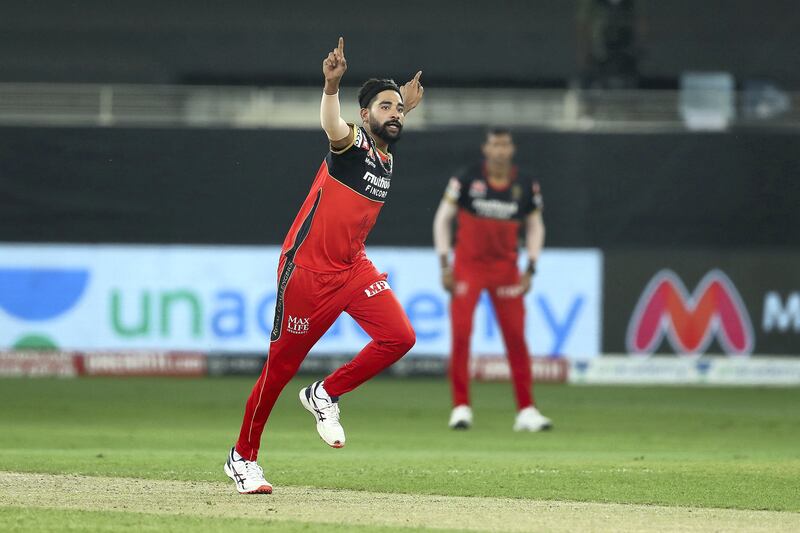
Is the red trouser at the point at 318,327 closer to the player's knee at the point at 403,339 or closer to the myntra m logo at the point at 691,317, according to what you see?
the player's knee at the point at 403,339

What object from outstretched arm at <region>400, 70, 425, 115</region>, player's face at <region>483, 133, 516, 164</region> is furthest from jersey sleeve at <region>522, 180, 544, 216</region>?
outstretched arm at <region>400, 70, 425, 115</region>

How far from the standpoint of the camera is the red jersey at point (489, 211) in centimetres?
1187

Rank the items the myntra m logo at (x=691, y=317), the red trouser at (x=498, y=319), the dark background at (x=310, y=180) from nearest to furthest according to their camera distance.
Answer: the red trouser at (x=498, y=319) → the myntra m logo at (x=691, y=317) → the dark background at (x=310, y=180)

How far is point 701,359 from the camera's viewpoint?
16516 millimetres

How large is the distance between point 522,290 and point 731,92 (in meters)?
12.0

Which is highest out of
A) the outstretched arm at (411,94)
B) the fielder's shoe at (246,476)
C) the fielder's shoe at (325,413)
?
the outstretched arm at (411,94)

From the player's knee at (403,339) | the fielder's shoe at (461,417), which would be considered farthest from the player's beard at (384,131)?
the fielder's shoe at (461,417)

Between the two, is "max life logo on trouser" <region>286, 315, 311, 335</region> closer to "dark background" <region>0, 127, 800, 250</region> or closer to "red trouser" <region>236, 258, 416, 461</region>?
"red trouser" <region>236, 258, 416, 461</region>

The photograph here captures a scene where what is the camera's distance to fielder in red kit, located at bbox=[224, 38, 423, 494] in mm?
7398

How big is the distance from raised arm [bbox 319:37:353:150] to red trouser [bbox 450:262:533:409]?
4612 mm

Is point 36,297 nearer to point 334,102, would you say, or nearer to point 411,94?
point 411,94

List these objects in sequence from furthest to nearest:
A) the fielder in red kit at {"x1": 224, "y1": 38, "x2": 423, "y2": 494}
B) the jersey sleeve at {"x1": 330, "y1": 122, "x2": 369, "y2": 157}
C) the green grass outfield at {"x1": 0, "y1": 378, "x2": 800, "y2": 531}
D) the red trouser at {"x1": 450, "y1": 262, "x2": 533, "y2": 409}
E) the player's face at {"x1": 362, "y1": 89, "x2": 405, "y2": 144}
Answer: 1. the red trouser at {"x1": 450, "y1": 262, "x2": 533, "y2": 409}
2. the green grass outfield at {"x1": 0, "y1": 378, "x2": 800, "y2": 531}
3. the player's face at {"x1": 362, "y1": 89, "x2": 405, "y2": 144}
4. the fielder in red kit at {"x1": 224, "y1": 38, "x2": 423, "y2": 494}
5. the jersey sleeve at {"x1": 330, "y1": 122, "x2": 369, "y2": 157}

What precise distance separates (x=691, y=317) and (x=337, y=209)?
977 cm

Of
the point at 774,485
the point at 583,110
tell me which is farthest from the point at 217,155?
the point at 774,485
